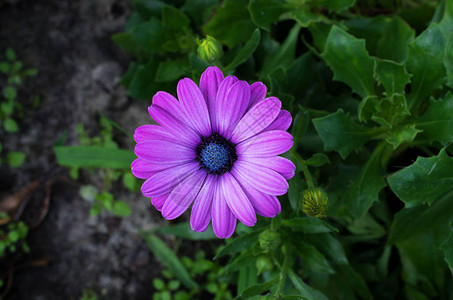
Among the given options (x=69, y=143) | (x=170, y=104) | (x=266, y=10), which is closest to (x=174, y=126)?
(x=170, y=104)

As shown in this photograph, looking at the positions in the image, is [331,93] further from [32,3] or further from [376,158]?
[32,3]

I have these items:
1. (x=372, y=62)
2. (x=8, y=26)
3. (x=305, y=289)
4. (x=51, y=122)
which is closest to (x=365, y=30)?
(x=372, y=62)

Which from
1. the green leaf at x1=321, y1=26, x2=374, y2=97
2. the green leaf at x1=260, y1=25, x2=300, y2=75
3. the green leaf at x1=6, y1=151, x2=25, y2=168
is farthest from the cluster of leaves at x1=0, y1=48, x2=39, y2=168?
the green leaf at x1=321, y1=26, x2=374, y2=97

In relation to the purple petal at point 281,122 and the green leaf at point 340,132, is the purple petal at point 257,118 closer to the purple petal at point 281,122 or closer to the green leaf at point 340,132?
the purple petal at point 281,122

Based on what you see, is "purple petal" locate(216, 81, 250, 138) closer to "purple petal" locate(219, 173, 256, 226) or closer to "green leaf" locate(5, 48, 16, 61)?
"purple petal" locate(219, 173, 256, 226)

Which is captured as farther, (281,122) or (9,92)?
(9,92)

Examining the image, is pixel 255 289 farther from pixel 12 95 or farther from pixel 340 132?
pixel 12 95
